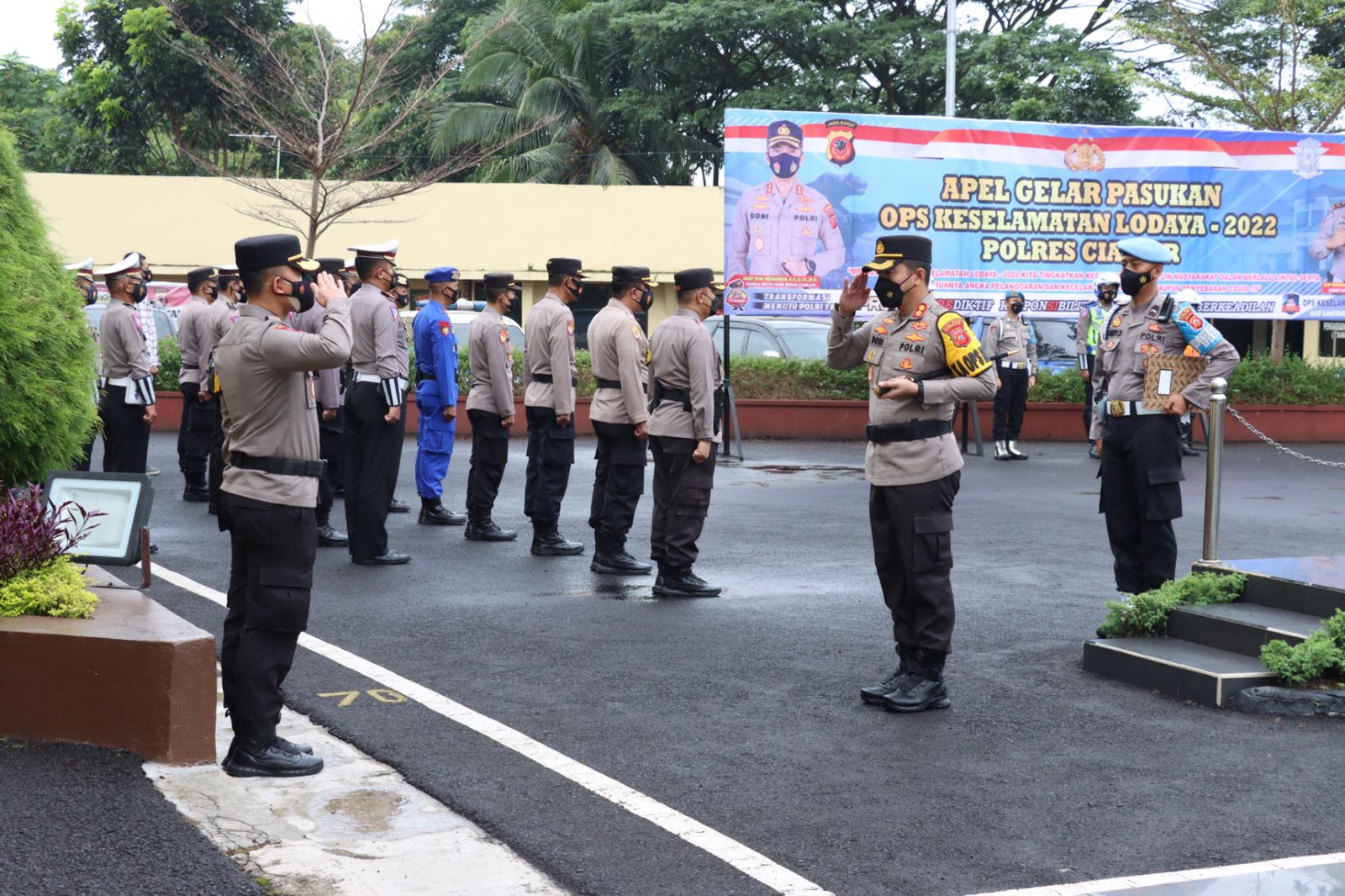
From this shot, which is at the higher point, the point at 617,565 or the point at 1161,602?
the point at 1161,602

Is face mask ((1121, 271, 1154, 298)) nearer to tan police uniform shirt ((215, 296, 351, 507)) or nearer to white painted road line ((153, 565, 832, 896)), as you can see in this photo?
white painted road line ((153, 565, 832, 896))

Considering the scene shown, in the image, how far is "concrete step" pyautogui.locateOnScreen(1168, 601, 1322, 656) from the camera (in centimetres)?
646

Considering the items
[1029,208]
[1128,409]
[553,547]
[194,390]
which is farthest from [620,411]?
[1029,208]

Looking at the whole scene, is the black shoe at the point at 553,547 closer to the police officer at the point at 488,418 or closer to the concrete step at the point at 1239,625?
the police officer at the point at 488,418

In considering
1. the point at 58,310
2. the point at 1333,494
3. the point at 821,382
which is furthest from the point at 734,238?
the point at 58,310

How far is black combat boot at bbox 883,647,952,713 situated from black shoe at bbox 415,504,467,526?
6.12 meters

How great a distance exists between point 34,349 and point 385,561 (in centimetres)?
341

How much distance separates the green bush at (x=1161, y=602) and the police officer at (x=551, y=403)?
4.17m

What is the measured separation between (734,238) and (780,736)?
11649 mm

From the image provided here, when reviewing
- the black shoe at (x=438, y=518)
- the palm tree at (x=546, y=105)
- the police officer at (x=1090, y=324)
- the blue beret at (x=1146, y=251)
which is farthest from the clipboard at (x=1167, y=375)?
the palm tree at (x=546, y=105)

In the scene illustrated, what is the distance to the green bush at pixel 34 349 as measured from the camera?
21.0 ft

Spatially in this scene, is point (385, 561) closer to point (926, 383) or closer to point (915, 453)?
point (915, 453)

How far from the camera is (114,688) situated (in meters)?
5.04

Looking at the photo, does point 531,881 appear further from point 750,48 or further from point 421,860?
point 750,48
